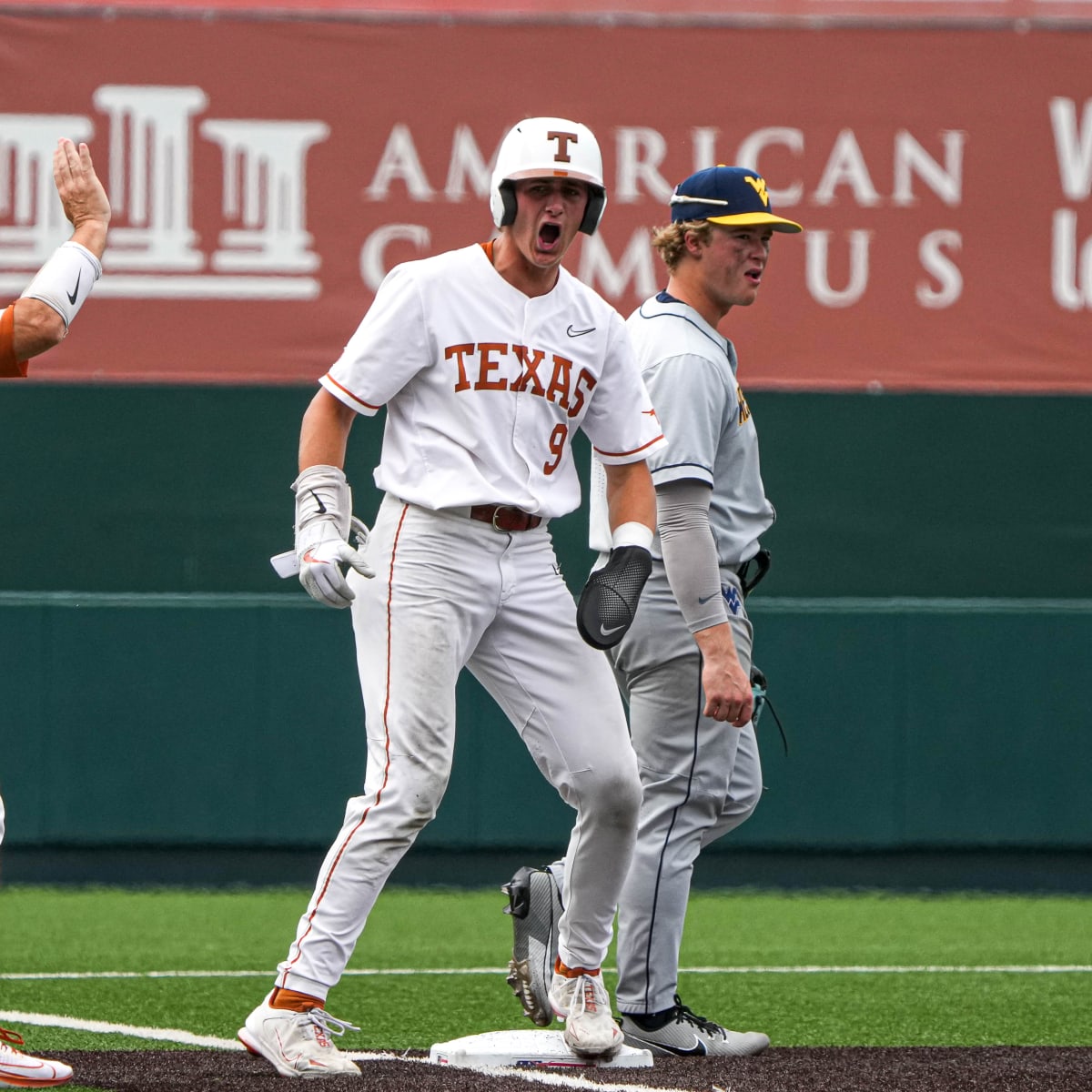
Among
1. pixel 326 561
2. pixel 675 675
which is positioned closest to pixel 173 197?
pixel 675 675

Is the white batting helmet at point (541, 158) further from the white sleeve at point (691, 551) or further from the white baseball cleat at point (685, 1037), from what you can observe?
the white baseball cleat at point (685, 1037)

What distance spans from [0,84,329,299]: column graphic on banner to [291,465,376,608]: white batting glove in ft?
17.0

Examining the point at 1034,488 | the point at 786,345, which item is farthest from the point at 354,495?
the point at 1034,488

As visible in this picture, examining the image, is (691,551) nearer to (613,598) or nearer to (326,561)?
(613,598)

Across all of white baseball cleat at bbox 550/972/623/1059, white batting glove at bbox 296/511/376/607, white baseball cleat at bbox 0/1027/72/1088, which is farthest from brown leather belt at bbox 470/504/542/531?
white baseball cleat at bbox 0/1027/72/1088

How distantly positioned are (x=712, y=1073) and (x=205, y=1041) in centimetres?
129

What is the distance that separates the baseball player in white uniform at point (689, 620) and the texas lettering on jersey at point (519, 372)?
40 cm

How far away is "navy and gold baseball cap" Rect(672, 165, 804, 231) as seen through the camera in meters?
4.58

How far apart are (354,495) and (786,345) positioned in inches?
85.9

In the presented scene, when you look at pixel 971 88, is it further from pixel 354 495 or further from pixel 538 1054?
pixel 538 1054

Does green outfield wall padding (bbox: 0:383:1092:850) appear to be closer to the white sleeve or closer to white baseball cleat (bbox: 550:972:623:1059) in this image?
the white sleeve

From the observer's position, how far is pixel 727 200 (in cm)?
460

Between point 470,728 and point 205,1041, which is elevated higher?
point 470,728

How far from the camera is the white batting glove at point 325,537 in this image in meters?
3.70
